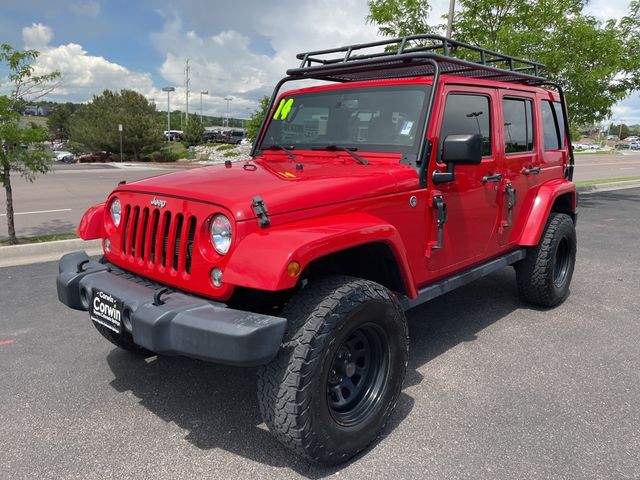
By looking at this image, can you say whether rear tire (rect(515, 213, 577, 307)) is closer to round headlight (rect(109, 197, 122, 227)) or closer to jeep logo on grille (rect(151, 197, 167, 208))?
jeep logo on grille (rect(151, 197, 167, 208))

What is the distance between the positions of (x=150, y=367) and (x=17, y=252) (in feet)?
12.6

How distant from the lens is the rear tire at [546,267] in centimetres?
450

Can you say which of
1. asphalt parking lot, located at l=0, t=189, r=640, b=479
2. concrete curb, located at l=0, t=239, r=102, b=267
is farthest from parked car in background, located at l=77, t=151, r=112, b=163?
asphalt parking lot, located at l=0, t=189, r=640, b=479

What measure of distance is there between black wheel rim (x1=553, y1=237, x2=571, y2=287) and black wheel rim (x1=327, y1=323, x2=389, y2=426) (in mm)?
2907

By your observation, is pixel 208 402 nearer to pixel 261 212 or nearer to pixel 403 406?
pixel 403 406

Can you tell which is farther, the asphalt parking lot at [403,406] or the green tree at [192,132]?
the green tree at [192,132]

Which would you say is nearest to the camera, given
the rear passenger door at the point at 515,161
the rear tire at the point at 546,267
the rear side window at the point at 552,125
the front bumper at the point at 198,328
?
the front bumper at the point at 198,328

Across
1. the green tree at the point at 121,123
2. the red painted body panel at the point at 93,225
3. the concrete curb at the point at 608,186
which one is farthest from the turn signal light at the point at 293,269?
the green tree at the point at 121,123

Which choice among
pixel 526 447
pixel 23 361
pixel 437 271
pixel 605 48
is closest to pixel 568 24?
pixel 605 48

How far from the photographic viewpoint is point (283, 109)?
4156 mm

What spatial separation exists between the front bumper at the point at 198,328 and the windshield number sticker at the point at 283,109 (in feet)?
6.60

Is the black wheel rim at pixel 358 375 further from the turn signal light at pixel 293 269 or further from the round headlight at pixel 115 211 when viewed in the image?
the round headlight at pixel 115 211

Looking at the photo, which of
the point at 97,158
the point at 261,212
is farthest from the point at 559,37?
the point at 97,158

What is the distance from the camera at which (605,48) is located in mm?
11273
